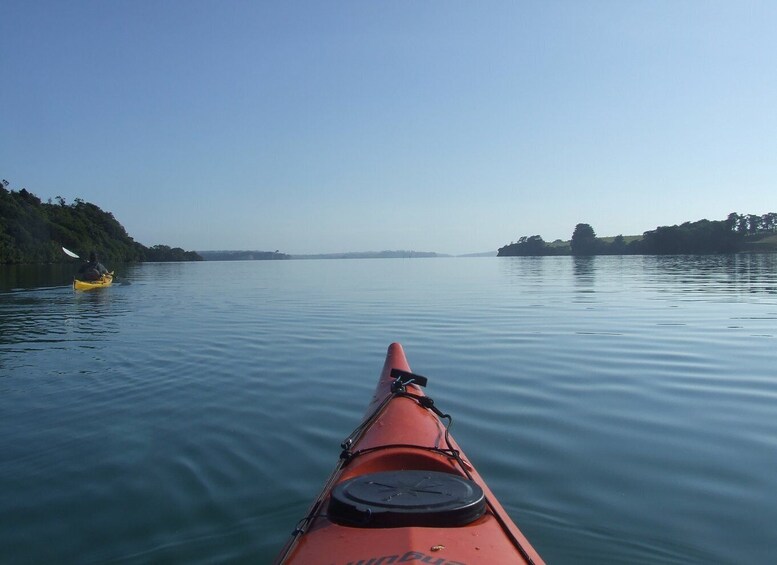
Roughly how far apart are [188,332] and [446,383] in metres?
9.17

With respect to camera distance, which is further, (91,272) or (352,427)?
(91,272)

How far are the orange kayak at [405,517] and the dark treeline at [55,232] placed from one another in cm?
8346

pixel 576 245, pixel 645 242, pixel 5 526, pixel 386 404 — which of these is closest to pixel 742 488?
pixel 386 404

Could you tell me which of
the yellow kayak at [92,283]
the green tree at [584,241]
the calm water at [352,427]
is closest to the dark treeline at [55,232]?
the yellow kayak at [92,283]

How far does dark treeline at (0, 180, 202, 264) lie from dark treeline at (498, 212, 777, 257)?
99.2 meters

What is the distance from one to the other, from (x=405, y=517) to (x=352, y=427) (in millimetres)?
4300

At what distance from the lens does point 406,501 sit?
346 centimetres

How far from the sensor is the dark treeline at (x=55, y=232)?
78625 millimetres

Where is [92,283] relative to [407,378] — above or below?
above

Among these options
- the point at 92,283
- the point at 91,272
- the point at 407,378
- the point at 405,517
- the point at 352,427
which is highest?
the point at 91,272

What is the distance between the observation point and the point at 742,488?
220 inches

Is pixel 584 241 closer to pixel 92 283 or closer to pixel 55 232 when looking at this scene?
pixel 55 232

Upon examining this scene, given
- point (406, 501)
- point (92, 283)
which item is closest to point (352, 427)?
point (406, 501)

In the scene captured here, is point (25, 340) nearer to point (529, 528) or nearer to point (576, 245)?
point (529, 528)
